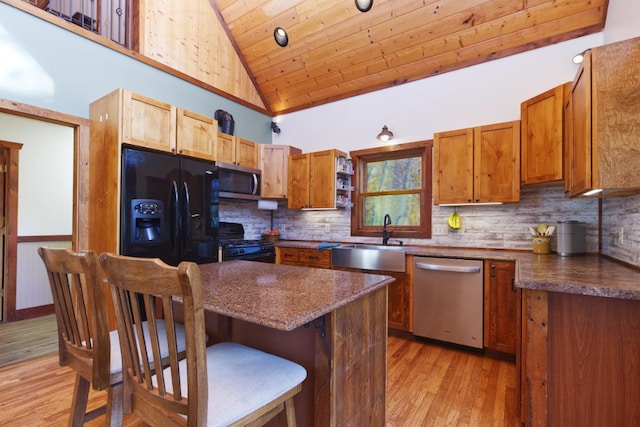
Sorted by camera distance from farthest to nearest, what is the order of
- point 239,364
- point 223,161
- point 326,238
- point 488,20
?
1. point 326,238
2. point 223,161
3. point 488,20
4. point 239,364

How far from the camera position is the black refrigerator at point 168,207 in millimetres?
2514

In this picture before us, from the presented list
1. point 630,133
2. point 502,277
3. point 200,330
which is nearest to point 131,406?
point 200,330

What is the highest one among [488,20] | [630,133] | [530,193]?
[488,20]

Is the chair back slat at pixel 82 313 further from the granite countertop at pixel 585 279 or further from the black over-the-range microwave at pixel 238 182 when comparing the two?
the black over-the-range microwave at pixel 238 182

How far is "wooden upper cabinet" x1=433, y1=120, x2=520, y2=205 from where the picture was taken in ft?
9.13

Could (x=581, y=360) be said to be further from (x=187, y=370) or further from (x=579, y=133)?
(x=187, y=370)

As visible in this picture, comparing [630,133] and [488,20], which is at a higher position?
[488,20]

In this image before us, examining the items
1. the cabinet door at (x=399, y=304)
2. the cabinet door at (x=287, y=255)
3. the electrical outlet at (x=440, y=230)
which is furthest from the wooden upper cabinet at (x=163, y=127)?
the electrical outlet at (x=440, y=230)

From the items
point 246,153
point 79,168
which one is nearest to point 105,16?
point 79,168

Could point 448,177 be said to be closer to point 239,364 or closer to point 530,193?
point 530,193

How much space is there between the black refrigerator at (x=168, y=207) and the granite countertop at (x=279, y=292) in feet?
3.52

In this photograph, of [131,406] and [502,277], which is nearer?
[131,406]

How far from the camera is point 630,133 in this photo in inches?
59.4

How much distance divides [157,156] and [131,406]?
7.12 ft
